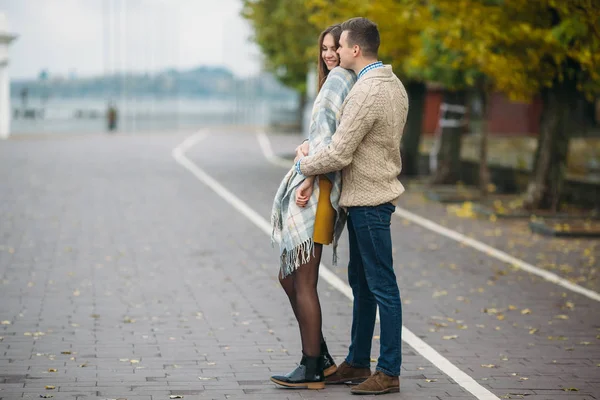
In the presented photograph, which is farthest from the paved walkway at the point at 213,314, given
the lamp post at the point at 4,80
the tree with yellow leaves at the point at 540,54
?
the lamp post at the point at 4,80

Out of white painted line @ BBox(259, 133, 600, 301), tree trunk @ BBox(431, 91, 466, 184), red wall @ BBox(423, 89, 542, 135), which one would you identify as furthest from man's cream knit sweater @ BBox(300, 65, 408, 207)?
red wall @ BBox(423, 89, 542, 135)

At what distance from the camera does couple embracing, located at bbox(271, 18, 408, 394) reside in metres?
6.32

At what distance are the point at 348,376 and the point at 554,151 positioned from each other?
11529mm

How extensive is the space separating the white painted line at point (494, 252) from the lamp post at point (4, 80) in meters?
36.9

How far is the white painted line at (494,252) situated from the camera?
10684mm

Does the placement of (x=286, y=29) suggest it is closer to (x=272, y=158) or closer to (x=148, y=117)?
(x=272, y=158)

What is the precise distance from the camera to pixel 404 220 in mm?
16703

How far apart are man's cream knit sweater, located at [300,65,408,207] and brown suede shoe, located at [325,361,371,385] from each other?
1041mm

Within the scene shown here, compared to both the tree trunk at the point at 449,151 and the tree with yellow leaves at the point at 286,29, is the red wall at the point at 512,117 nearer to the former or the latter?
the tree with yellow leaves at the point at 286,29

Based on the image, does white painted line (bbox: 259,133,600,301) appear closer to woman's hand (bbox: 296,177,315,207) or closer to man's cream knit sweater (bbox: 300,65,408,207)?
man's cream knit sweater (bbox: 300,65,408,207)

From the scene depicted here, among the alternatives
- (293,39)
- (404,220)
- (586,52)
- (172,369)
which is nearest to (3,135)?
(293,39)

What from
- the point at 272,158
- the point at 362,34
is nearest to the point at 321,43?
the point at 362,34

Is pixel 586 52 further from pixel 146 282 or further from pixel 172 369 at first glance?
pixel 172 369

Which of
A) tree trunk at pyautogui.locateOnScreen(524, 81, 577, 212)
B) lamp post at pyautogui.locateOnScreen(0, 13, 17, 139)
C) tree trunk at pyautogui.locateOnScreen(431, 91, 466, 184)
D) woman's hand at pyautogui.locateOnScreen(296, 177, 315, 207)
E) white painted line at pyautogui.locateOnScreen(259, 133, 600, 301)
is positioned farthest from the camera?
lamp post at pyautogui.locateOnScreen(0, 13, 17, 139)
